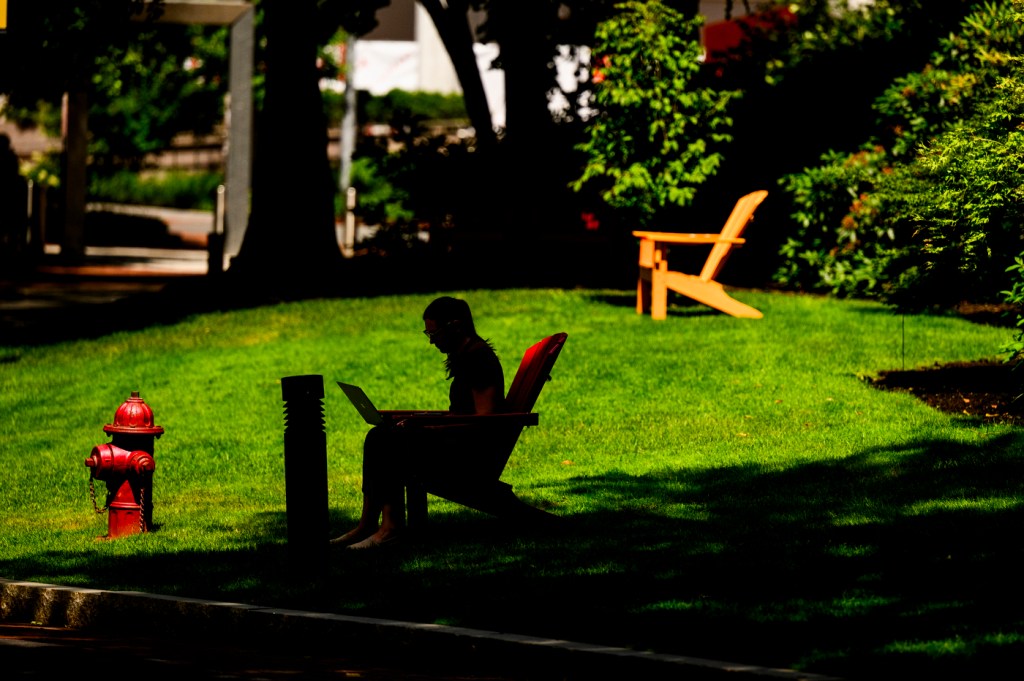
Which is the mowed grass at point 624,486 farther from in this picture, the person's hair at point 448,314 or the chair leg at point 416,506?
the person's hair at point 448,314

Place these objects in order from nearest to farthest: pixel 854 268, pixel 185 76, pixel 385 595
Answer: pixel 385 595 < pixel 854 268 < pixel 185 76

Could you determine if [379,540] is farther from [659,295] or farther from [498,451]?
[659,295]

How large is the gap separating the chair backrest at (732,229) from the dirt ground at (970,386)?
3.23 m

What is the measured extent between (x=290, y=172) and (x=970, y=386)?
1203 centimetres

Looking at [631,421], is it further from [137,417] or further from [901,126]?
[901,126]

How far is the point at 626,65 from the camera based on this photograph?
19562 mm

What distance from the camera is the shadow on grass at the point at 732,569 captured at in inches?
286

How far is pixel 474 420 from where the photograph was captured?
30.3ft

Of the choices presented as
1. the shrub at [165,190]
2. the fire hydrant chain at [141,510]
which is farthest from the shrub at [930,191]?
the shrub at [165,190]

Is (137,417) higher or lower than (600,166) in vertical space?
lower

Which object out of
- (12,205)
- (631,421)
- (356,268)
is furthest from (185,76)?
(631,421)

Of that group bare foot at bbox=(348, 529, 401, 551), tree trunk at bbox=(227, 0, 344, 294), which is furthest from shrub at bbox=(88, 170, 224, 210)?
bare foot at bbox=(348, 529, 401, 551)

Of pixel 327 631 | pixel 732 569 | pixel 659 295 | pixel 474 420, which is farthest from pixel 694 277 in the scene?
pixel 327 631

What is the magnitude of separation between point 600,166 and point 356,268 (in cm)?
503
